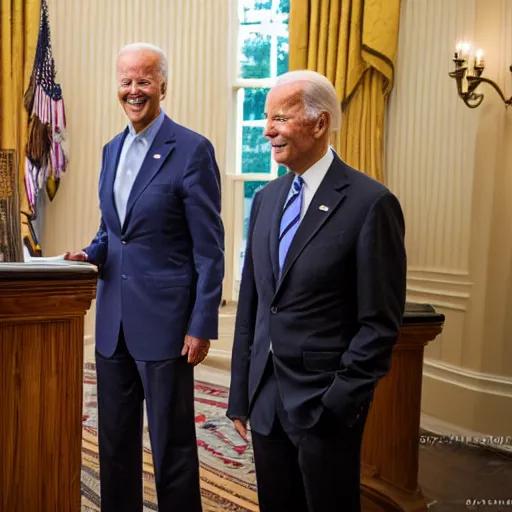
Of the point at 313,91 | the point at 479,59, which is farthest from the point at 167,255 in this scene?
the point at 479,59

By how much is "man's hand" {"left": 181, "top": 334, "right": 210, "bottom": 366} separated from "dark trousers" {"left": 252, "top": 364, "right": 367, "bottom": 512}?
44 centimetres

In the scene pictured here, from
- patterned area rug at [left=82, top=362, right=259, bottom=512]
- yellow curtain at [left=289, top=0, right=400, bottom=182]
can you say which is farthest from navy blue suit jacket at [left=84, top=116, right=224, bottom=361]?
yellow curtain at [left=289, top=0, right=400, bottom=182]

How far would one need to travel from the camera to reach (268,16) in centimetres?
562

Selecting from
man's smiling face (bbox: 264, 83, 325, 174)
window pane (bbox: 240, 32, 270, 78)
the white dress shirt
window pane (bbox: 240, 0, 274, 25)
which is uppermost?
window pane (bbox: 240, 0, 274, 25)

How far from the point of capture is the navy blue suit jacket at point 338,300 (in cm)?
153

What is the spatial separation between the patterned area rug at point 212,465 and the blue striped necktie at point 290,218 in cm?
144

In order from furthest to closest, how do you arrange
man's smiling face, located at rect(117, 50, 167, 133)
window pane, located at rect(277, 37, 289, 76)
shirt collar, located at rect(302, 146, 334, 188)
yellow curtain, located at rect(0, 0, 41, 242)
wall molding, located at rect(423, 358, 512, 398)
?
window pane, located at rect(277, 37, 289, 76), yellow curtain, located at rect(0, 0, 41, 242), wall molding, located at rect(423, 358, 512, 398), man's smiling face, located at rect(117, 50, 167, 133), shirt collar, located at rect(302, 146, 334, 188)

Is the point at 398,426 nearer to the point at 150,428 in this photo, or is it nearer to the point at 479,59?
the point at 150,428

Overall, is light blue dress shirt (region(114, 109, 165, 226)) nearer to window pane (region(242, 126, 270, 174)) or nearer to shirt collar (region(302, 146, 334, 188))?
shirt collar (region(302, 146, 334, 188))

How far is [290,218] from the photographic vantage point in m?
1.68

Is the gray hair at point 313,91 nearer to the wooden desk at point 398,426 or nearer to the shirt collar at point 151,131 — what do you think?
the shirt collar at point 151,131

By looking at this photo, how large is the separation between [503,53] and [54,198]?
11.8 feet

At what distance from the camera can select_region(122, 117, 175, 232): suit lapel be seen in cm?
207

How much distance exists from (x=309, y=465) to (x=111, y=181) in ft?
3.52
